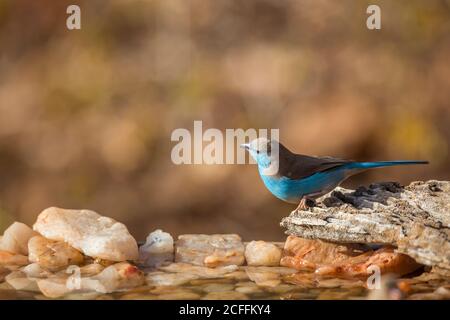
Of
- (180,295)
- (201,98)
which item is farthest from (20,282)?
(201,98)

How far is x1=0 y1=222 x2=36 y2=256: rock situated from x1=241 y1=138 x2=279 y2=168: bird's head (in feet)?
3.62

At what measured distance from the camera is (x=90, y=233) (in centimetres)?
323

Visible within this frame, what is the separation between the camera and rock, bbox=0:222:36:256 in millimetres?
3303

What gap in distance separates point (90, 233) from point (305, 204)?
3.23 ft

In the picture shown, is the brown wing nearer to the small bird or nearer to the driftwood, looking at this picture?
→ the small bird

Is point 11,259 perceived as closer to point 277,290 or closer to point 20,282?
point 20,282

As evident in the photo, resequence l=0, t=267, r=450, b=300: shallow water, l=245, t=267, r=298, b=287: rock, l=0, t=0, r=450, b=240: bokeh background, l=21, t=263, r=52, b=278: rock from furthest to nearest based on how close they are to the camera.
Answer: l=0, t=0, r=450, b=240: bokeh background, l=21, t=263, r=52, b=278: rock, l=245, t=267, r=298, b=287: rock, l=0, t=267, r=450, b=300: shallow water

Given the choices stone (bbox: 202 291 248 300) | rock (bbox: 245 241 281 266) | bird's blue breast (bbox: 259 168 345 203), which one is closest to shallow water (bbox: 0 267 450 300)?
stone (bbox: 202 291 248 300)

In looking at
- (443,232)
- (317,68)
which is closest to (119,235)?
(443,232)

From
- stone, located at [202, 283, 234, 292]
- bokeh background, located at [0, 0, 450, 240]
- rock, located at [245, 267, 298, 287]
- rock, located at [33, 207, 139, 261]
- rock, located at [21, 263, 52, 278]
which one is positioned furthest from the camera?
bokeh background, located at [0, 0, 450, 240]

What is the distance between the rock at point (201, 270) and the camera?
298cm

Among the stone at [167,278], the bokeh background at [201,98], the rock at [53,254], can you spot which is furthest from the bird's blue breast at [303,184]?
the bokeh background at [201,98]

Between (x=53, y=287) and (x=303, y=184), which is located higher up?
(x=303, y=184)

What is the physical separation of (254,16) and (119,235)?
355 cm
